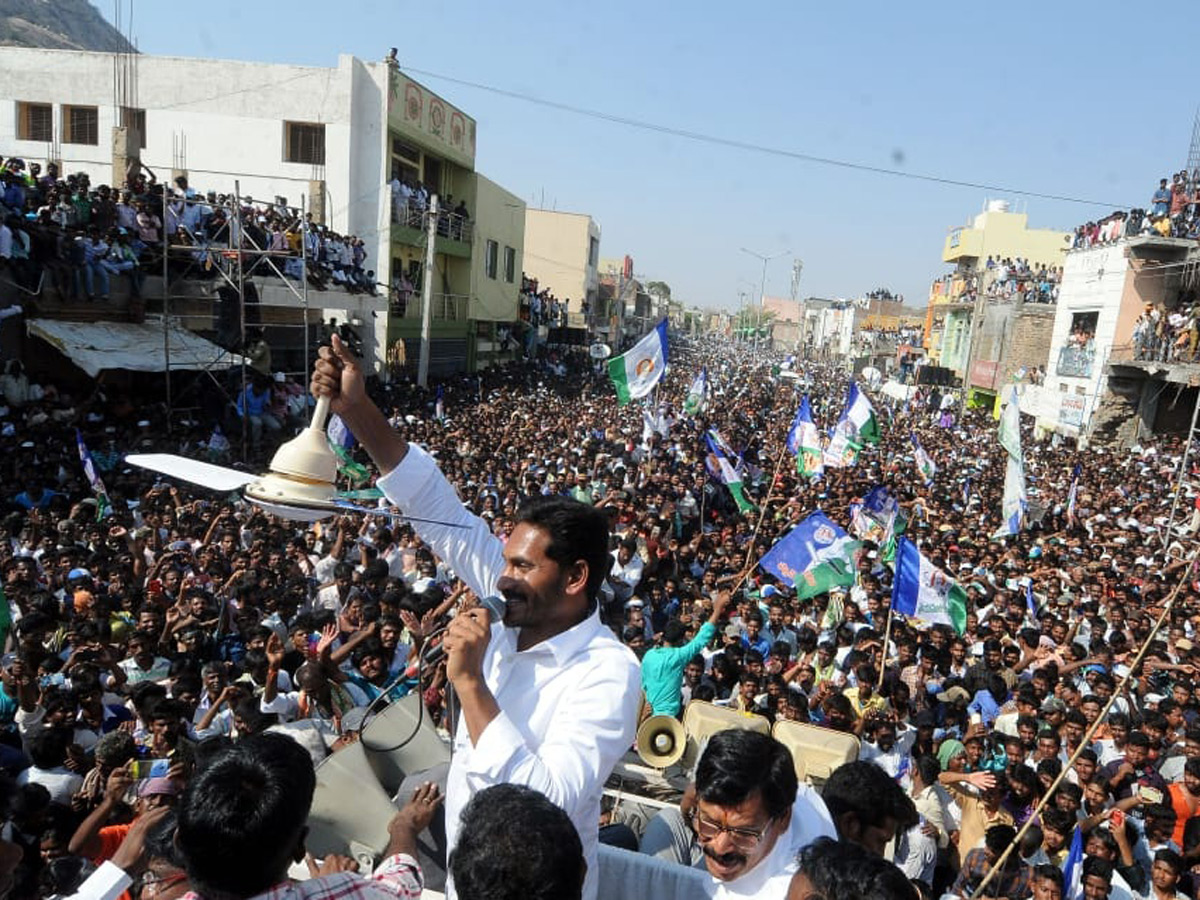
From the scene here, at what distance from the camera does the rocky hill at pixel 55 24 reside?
9225 cm

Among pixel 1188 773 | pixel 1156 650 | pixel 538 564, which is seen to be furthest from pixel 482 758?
pixel 1156 650

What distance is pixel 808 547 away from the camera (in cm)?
759

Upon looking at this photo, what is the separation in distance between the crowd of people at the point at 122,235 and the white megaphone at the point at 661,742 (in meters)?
10.9

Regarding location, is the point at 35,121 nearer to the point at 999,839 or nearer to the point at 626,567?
the point at 626,567

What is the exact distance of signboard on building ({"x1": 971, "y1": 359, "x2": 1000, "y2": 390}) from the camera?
33.1 metres

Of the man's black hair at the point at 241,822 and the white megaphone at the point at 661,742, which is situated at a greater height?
the man's black hair at the point at 241,822

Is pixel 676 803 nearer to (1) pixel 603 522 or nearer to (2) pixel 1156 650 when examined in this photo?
(1) pixel 603 522

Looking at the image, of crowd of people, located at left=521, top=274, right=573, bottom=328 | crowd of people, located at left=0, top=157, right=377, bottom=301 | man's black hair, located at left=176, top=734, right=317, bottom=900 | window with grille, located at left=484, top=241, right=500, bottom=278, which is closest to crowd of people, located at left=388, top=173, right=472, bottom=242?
window with grille, located at left=484, top=241, right=500, bottom=278

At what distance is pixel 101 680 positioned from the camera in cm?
497

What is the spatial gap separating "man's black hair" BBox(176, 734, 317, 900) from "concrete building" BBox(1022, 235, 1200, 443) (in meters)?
22.9

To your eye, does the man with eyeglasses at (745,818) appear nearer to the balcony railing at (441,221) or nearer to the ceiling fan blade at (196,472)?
the ceiling fan blade at (196,472)

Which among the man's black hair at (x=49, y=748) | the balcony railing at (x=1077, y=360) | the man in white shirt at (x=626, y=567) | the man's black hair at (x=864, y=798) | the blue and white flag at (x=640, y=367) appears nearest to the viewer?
the man's black hair at (x=864, y=798)

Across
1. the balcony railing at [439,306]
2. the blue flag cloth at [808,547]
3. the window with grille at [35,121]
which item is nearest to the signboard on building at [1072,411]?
the balcony railing at [439,306]

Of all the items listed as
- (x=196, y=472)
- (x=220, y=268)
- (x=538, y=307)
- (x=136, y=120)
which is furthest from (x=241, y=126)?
(x=196, y=472)
